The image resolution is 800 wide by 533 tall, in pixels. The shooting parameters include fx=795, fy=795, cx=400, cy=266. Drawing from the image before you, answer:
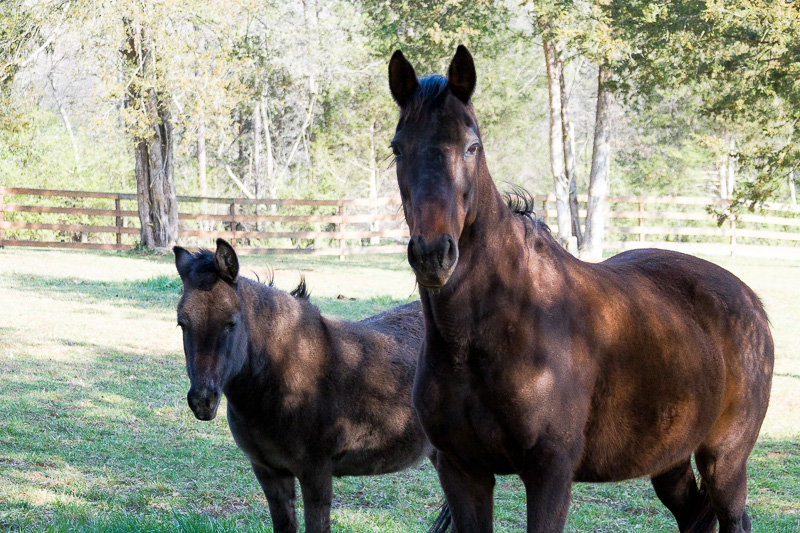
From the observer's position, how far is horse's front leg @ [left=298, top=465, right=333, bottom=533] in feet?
14.0

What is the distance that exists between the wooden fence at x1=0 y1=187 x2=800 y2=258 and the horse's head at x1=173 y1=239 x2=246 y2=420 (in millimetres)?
18379

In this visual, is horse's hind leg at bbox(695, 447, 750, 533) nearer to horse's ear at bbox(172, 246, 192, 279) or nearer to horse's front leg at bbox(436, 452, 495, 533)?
horse's front leg at bbox(436, 452, 495, 533)

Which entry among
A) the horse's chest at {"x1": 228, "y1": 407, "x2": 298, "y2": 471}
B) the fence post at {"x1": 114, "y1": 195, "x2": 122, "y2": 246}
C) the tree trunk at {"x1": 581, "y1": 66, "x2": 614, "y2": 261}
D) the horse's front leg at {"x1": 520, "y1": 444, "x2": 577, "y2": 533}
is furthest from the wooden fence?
the horse's front leg at {"x1": 520, "y1": 444, "x2": 577, "y2": 533}

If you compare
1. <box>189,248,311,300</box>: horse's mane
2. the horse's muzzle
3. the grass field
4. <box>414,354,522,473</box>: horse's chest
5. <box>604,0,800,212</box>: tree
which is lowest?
the grass field

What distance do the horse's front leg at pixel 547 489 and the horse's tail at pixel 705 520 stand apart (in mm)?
1414

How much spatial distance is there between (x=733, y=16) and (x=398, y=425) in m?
9.14

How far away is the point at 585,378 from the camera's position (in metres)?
2.87

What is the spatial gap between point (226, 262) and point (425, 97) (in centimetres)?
199

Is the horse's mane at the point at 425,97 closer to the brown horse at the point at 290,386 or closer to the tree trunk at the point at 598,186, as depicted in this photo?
the brown horse at the point at 290,386

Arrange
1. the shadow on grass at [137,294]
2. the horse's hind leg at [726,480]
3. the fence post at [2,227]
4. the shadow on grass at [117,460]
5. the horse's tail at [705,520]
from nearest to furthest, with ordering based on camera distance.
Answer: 1. the horse's hind leg at [726,480]
2. the horse's tail at [705,520]
3. the shadow on grass at [117,460]
4. the shadow on grass at [137,294]
5. the fence post at [2,227]

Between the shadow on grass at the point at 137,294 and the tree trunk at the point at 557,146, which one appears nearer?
the shadow on grass at the point at 137,294

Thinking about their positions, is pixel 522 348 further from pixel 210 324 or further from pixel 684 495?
pixel 210 324

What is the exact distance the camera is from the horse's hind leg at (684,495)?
12.6 ft

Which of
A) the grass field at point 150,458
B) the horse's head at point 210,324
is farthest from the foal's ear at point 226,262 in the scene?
the grass field at point 150,458
